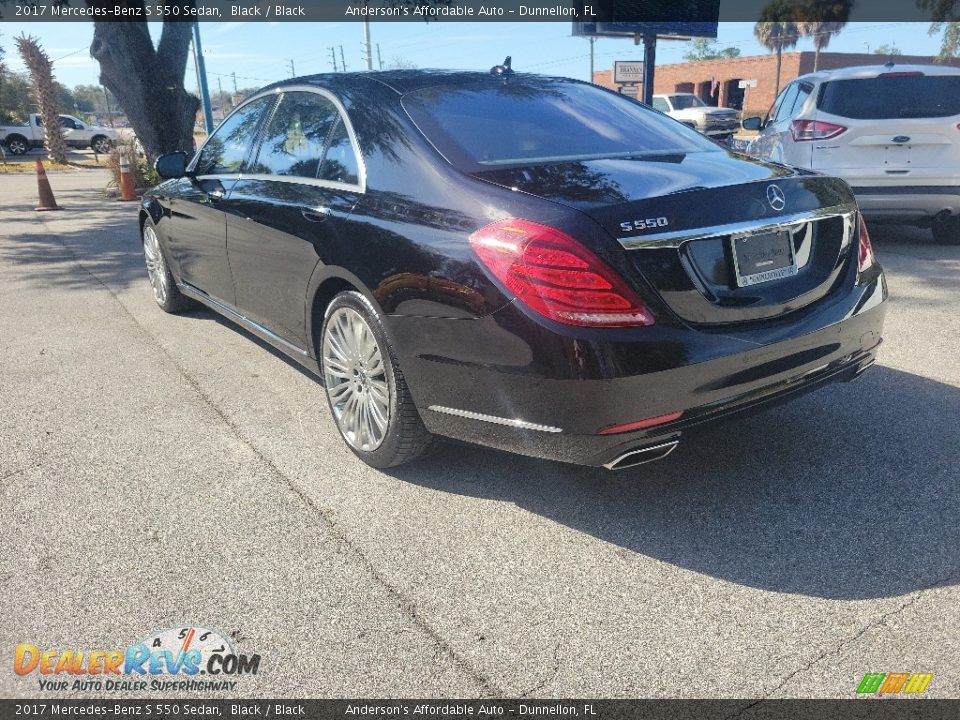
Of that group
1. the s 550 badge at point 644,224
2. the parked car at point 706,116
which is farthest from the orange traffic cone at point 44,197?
the parked car at point 706,116

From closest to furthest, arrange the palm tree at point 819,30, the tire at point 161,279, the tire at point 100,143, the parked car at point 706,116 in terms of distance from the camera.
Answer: the tire at point 161,279 < the parked car at point 706,116 < the tire at point 100,143 < the palm tree at point 819,30

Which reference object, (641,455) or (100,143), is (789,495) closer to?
(641,455)

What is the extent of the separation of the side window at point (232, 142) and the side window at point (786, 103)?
5848 mm

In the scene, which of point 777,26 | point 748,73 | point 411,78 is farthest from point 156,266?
point 777,26

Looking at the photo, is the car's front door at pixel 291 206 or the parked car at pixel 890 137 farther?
the parked car at pixel 890 137

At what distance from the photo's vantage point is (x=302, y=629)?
7.88ft

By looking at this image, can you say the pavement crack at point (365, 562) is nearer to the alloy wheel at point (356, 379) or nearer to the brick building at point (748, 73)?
the alloy wheel at point (356, 379)

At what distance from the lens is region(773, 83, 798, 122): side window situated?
324 inches

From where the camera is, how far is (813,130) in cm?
750

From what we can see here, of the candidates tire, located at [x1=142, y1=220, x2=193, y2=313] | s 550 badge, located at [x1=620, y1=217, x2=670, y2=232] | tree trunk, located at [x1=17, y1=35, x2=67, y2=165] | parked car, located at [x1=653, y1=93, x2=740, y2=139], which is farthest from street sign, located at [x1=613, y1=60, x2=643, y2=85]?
tree trunk, located at [x1=17, y1=35, x2=67, y2=165]

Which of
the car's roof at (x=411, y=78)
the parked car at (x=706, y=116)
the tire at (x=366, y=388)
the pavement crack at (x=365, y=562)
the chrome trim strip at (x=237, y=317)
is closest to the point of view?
the pavement crack at (x=365, y=562)

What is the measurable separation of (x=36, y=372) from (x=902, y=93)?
762 cm

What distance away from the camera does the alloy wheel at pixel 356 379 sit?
10.8 ft

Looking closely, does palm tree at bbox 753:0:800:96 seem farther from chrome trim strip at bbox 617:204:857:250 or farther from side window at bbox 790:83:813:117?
chrome trim strip at bbox 617:204:857:250
